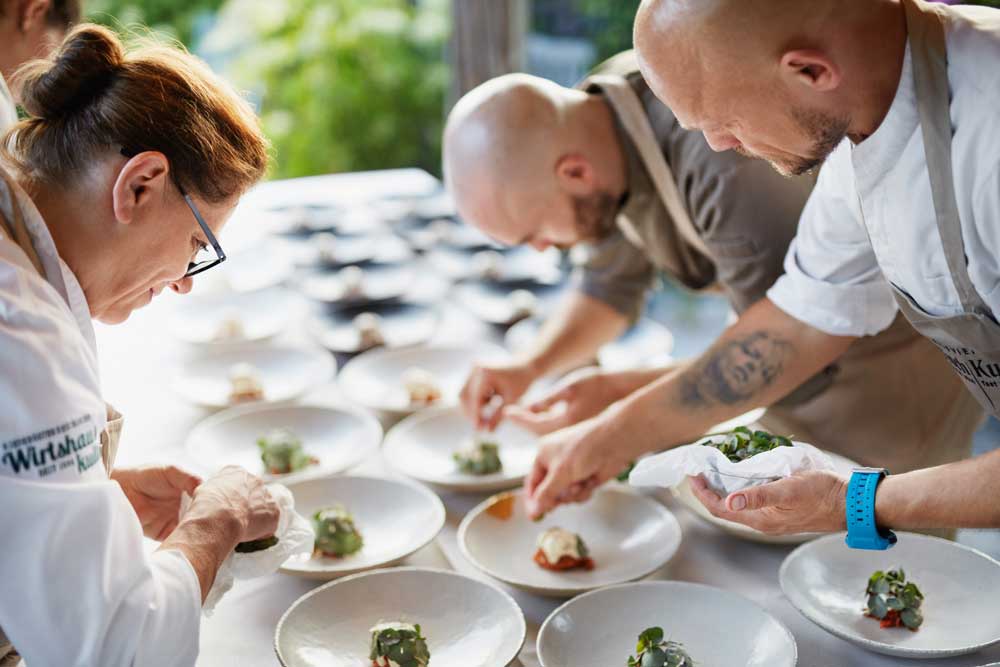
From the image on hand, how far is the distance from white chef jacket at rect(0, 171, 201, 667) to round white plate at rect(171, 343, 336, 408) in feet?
4.94

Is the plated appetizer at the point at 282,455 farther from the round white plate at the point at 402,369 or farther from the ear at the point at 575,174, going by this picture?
the ear at the point at 575,174

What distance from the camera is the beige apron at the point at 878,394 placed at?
2.55 meters

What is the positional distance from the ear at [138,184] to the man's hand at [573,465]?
40.8 inches

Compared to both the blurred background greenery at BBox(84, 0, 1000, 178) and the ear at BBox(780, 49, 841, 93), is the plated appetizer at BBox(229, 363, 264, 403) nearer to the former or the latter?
the ear at BBox(780, 49, 841, 93)

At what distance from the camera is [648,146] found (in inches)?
101

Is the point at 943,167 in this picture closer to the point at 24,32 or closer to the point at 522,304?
the point at 24,32

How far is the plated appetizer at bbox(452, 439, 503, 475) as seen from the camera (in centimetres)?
252

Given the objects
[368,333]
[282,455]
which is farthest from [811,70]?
[368,333]

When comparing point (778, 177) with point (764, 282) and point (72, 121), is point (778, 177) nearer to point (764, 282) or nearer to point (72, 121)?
point (764, 282)

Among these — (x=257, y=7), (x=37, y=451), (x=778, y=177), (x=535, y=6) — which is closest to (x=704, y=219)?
(x=778, y=177)

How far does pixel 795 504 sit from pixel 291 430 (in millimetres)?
1539

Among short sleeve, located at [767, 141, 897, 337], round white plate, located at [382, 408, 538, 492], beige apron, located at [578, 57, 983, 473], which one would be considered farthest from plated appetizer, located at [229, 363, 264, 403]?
short sleeve, located at [767, 141, 897, 337]

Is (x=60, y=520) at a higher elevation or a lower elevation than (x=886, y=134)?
lower

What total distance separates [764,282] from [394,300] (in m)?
1.68
